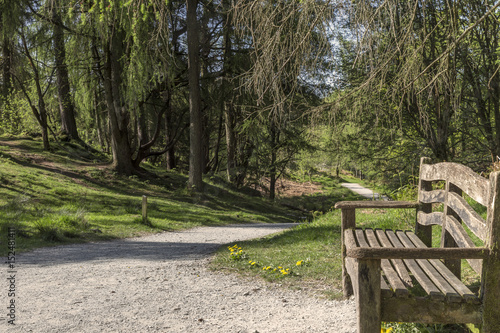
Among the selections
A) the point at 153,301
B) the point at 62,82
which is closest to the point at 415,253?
the point at 153,301

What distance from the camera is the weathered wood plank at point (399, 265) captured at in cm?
304

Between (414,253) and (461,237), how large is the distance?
2.52 ft

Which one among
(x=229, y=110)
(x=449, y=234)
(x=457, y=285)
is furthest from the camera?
(x=229, y=110)

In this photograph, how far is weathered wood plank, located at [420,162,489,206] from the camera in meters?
2.68

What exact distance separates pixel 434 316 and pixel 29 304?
154 inches

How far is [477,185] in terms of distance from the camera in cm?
278

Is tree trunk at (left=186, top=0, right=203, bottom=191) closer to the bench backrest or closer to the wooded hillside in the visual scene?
the wooded hillside

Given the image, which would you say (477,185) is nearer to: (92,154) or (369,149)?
(369,149)

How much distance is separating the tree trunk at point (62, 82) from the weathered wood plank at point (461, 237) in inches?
631

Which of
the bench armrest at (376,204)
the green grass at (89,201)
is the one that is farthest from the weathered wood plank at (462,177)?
the green grass at (89,201)

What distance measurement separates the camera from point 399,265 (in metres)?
3.26

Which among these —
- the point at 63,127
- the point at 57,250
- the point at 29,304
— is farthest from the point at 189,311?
the point at 63,127

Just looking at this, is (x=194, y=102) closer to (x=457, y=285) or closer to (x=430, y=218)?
(x=430, y=218)

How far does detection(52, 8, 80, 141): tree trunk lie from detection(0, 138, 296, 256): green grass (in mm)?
1627
